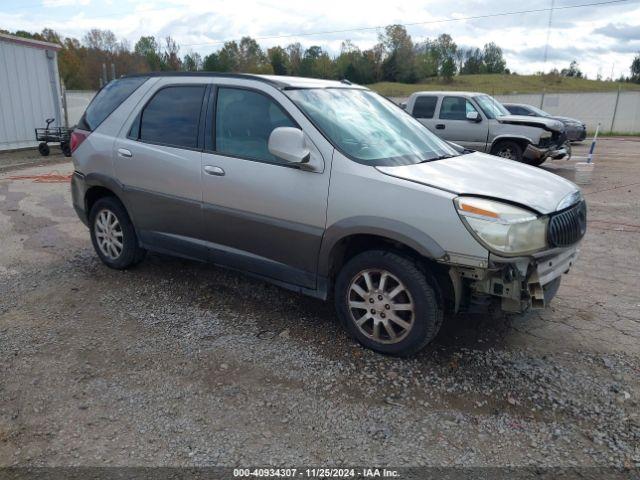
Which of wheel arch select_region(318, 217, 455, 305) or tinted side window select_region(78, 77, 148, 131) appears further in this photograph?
tinted side window select_region(78, 77, 148, 131)

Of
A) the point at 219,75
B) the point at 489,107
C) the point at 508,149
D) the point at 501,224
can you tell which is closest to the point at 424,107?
the point at 489,107

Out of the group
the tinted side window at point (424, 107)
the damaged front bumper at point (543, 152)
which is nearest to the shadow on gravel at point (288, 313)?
the damaged front bumper at point (543, 152)

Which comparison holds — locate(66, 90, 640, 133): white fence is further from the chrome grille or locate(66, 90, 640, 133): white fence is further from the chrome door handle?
the chrome door handle

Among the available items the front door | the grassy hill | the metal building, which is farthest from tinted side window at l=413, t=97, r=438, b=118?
the grassy hill

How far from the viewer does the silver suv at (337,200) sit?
3.19m

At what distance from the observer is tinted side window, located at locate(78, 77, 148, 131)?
16.2 ft

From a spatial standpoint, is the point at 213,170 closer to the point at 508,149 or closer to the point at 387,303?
the point at 387,303

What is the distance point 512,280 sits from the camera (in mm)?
3135

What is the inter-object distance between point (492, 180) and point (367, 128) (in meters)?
1.04

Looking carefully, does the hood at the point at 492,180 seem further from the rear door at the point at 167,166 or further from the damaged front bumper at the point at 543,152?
the damaged front bumper at the point at 543,152

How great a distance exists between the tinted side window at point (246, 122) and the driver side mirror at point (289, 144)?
26cm

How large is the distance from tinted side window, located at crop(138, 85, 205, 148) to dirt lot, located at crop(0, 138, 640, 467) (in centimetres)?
139

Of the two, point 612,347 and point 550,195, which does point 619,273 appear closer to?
point 612,347

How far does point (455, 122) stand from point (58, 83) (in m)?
13.5
